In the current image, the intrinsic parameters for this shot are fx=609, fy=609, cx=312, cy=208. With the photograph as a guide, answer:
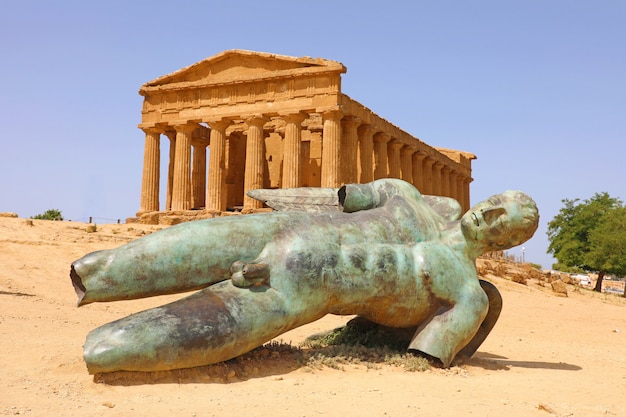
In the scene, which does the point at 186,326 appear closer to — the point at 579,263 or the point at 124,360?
the point at 124,360

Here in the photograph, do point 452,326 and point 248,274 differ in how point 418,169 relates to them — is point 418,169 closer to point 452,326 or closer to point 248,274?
point 452,326

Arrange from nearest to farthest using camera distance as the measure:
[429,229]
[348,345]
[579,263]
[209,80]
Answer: [429,229], [348,345], [209,80], [579,263]

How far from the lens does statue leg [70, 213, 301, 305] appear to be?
4.54 meters

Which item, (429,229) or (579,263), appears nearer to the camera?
(429,229)

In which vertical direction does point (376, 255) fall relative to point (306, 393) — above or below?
above

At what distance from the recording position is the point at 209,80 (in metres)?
29.4

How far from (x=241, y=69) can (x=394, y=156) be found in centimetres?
961

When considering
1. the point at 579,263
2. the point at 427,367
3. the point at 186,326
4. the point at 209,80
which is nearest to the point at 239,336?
the point at 186,326

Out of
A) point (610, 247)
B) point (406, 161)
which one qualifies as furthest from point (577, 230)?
point (406, 161)

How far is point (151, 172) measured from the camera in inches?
1233

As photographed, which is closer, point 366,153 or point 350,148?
point 350,148

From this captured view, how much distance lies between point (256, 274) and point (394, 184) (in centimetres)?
191

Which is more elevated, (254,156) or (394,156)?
(394,156)

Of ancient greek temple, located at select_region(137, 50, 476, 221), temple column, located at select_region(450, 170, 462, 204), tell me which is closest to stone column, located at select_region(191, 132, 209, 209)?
ancient greek temple, located at select_region(137, 50, 476, 221)
